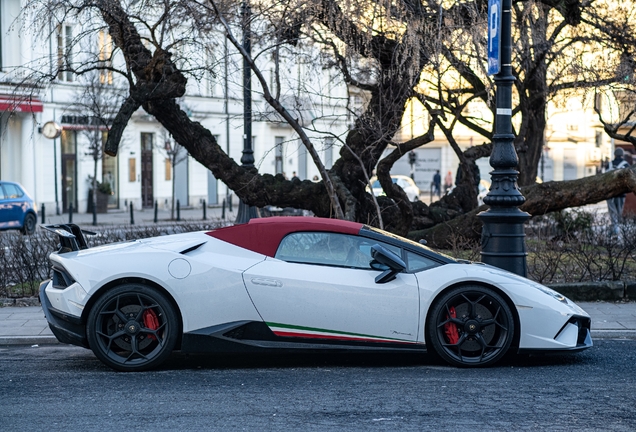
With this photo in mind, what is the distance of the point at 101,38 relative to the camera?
16.6 meters

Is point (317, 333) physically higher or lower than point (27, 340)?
higher

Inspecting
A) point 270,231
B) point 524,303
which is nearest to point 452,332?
point 524,303

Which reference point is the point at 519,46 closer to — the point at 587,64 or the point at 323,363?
the point at 587,64

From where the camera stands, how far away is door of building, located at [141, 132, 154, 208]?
43312 millimetres

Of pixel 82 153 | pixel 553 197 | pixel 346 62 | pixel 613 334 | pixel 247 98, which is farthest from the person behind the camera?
pixel 82 153

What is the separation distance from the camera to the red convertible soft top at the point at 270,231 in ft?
24.8

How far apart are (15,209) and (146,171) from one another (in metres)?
18.2

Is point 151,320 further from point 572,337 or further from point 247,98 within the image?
point 247,98

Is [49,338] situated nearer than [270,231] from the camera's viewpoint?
No

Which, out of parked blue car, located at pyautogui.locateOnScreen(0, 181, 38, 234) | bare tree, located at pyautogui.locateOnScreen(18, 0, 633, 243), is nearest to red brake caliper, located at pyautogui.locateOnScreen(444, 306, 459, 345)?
bare tree, located at pyautogui.locateOnScreen(18, 0, 633, 243)

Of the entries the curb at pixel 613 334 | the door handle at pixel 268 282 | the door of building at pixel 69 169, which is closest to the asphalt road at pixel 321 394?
the door handle at pixel 268 282

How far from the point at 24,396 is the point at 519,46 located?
42.0 ft

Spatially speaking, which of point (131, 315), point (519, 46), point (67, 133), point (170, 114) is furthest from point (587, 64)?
point (67, 133)

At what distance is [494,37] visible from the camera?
9828mm
